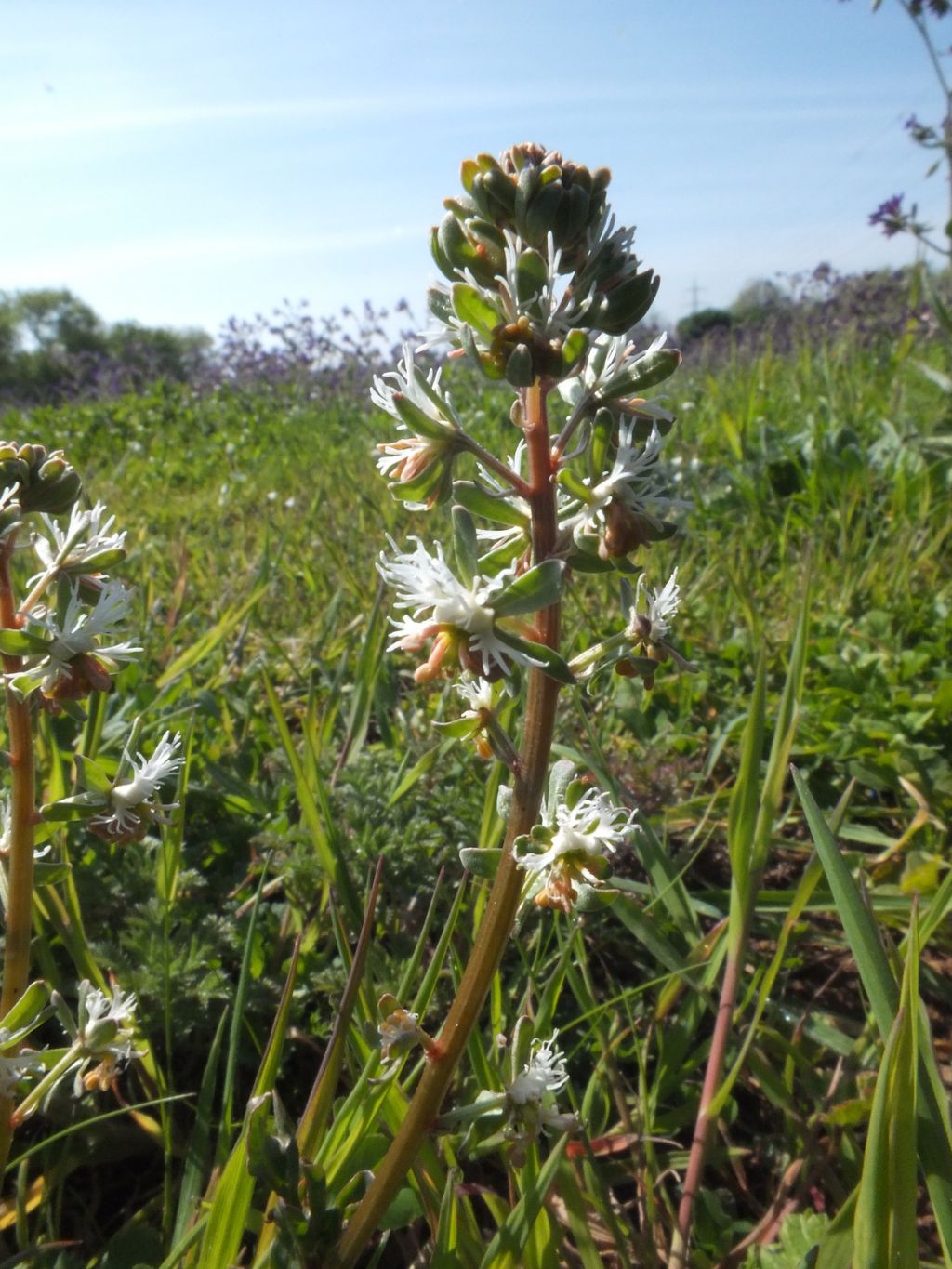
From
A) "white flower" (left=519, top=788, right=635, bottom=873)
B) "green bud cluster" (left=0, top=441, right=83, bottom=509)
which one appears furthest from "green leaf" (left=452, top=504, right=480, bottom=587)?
"green bud cluster" (left=0, top=441, right=83, bottom=509)

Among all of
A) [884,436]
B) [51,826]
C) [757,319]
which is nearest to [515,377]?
[51,826]

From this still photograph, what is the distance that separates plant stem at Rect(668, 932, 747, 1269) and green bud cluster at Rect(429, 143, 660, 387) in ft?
3.36

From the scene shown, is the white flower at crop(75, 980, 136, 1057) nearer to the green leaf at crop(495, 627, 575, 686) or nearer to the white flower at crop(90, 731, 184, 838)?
the white flower at crop(90, 731, 184, 838)

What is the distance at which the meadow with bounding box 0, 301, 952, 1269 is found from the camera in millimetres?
1381

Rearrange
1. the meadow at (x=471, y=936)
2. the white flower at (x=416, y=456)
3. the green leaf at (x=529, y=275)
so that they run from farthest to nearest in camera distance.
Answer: the meadow at (x=471, y=936)
the white flower at (x=416, y=456)
the green leaf at (x=529, y=275)

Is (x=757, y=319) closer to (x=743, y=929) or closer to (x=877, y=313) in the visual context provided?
(x=877, y=313)

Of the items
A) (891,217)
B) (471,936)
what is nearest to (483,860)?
(471,936)

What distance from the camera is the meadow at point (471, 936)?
4.53 ft

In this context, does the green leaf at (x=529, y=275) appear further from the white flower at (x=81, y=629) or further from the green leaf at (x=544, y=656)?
the white flower at (x=81, y=629)

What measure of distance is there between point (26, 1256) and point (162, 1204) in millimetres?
310

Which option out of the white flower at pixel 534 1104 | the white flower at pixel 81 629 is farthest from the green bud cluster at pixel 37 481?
the white flower at pixel 534 1104

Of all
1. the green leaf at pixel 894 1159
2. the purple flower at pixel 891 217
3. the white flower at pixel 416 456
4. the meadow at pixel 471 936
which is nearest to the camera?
the green leaf at pixel 894 1159

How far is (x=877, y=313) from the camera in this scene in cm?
909

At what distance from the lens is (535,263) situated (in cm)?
118
